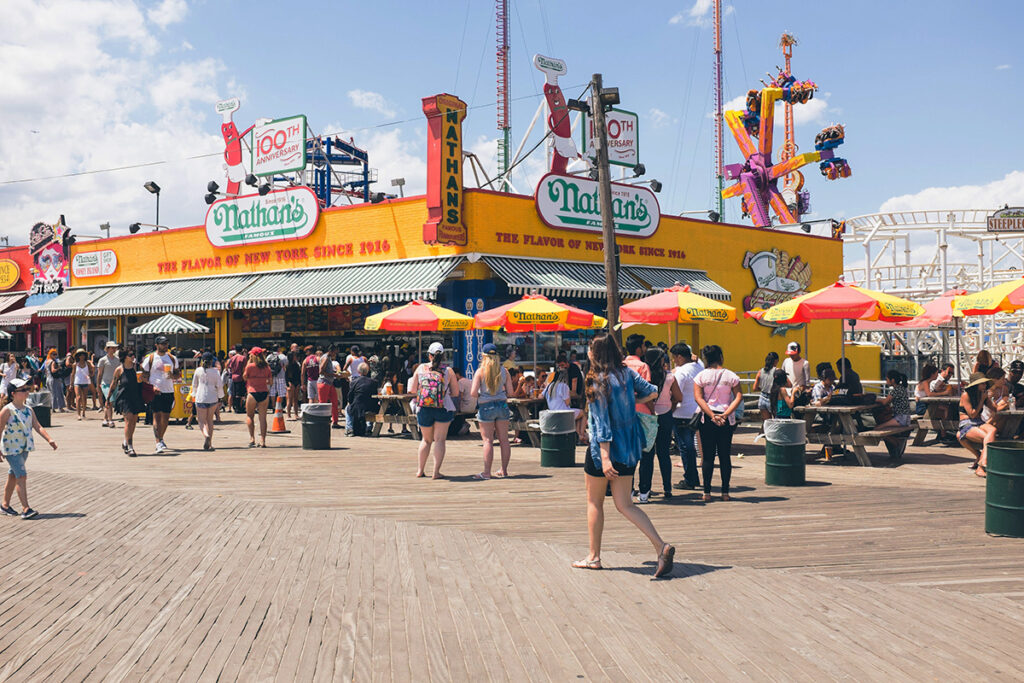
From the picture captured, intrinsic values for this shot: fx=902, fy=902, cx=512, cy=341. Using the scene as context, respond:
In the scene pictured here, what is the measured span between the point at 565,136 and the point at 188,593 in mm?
18674

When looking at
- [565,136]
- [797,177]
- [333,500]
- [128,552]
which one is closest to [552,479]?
[333,500]

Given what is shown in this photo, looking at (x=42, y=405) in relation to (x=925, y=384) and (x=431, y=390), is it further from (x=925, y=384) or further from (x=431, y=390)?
(x=925, y=384)

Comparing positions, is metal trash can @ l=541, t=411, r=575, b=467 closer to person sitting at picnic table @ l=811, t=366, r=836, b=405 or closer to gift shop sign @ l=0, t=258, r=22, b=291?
person sitting at picnic table @ l=811, t=366, r=836, b=405

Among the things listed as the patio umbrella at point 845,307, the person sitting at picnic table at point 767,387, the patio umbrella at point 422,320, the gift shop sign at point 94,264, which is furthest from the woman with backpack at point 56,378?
the patio umbrella at point 845,307

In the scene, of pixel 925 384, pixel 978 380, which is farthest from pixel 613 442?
pixel 925 384

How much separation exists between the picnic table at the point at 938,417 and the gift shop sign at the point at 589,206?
9.05 m

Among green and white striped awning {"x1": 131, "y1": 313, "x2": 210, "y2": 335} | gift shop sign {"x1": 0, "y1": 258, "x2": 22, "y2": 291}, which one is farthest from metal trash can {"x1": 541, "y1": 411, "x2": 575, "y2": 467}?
gift shop sign {"x1": 0, "y1": 258, "x2": 22, "y2": 291}

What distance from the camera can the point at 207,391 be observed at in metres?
15.2

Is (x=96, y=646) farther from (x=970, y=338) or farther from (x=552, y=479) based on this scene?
(x=970, y=338)

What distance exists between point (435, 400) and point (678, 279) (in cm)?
1458

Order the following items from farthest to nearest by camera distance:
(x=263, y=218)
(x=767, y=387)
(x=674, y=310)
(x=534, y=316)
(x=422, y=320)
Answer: (x=263, y=218) → (x=422, y=320) → (x=534, y=316) → (x=767, y=387) → (x=674, y=310)

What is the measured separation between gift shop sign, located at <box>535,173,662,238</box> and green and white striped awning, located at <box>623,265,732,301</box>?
99cm

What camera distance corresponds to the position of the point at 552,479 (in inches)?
462

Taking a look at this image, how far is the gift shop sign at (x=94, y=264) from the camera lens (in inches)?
1176
